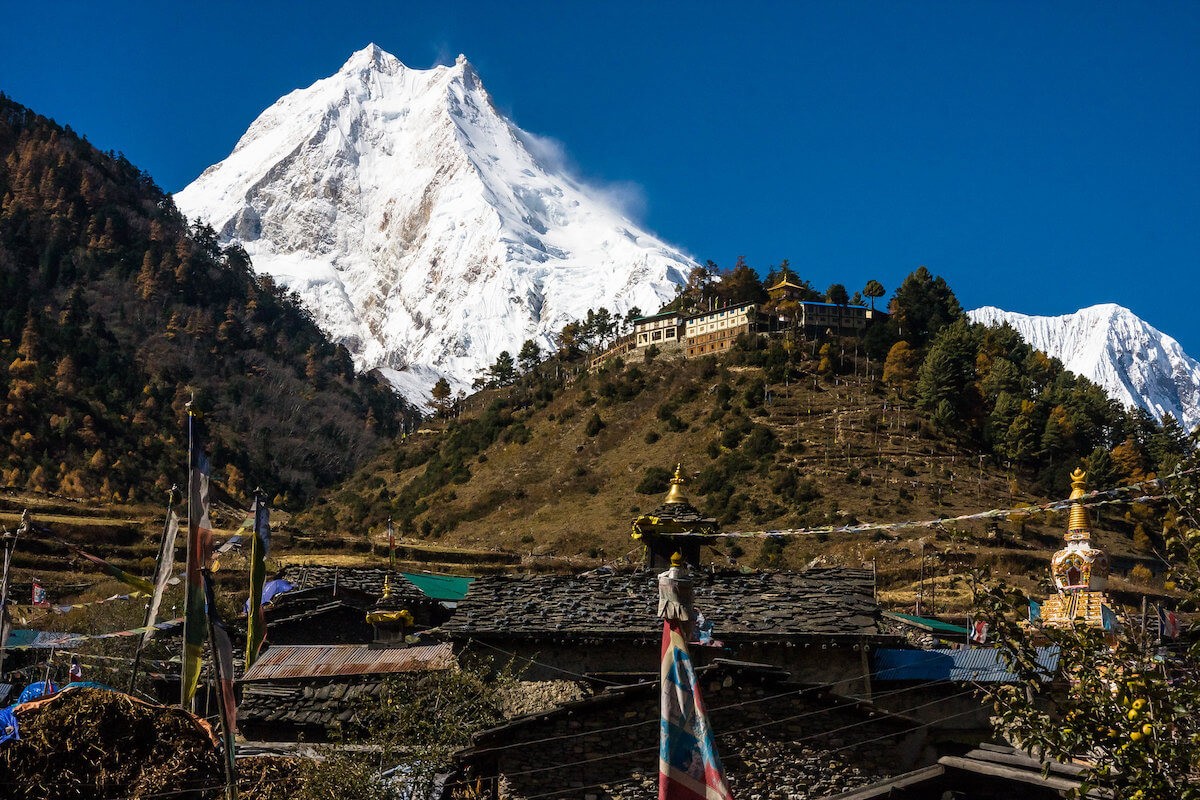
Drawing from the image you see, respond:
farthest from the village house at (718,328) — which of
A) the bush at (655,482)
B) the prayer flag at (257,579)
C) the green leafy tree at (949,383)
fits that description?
the prayer flag at (257,579)

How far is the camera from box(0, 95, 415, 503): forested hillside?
11631 cm

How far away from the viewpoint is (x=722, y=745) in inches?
622

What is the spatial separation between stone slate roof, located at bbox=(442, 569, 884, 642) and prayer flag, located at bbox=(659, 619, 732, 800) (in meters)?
7.94

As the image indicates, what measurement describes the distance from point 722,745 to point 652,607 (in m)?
4.24

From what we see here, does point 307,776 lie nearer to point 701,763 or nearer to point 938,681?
point 701,763

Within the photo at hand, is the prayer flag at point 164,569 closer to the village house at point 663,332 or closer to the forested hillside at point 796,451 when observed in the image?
the forested hillside at point 796,451

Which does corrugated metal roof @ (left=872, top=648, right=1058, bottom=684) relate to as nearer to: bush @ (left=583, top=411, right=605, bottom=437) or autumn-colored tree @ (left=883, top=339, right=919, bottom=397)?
autumn-colored tree @ (left=883, top=339, right=919, bottom=397)

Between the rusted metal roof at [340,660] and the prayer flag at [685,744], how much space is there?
35.3ft

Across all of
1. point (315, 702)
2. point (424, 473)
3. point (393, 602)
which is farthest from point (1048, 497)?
point (315, 702)

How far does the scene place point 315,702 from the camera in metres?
21.2

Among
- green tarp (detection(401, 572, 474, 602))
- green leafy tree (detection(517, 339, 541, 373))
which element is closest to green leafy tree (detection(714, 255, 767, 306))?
green leafy tree (detection(517, 339, 541, 373))

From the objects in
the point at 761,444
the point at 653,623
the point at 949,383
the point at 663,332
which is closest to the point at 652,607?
the point at 653,623

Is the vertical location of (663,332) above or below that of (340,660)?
above

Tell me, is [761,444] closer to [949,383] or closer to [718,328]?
[949,383]
